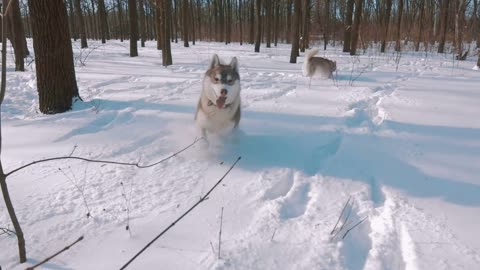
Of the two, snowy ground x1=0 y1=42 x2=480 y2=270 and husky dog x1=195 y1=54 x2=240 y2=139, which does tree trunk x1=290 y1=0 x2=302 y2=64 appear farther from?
husky dog x1=195 y1=54 x2=240 y2=139

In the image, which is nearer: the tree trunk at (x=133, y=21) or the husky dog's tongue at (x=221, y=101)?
the husky dog's tongue at (x=221, y=101)

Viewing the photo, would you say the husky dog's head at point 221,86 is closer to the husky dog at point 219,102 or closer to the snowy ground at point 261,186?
the husky dog at point 219,102

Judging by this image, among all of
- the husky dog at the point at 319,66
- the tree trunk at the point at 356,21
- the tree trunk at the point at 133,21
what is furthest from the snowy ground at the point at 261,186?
the tree trunk at the point at 356,21

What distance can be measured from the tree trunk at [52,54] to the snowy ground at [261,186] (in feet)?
0.97

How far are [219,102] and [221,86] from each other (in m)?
0.20

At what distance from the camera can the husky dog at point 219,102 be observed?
11.5ft

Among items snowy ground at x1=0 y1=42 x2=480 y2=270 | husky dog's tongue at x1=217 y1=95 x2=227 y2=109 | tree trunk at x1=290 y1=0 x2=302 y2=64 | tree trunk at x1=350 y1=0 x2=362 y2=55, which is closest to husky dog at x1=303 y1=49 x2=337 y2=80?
snowy ground at x1=0 y1=42 x2=480 y2=270

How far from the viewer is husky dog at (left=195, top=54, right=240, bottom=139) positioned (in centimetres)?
349

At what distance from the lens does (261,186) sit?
9.14 feet

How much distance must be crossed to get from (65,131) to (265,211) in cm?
283

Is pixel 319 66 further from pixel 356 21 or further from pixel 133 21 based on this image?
pixel 133 21

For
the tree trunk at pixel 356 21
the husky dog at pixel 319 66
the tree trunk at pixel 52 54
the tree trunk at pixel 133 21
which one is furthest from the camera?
the tree trunk at pixel 356 21

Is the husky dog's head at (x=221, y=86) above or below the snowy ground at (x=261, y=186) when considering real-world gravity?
above

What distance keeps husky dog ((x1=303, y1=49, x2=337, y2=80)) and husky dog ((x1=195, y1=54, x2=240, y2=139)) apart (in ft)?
15.5
